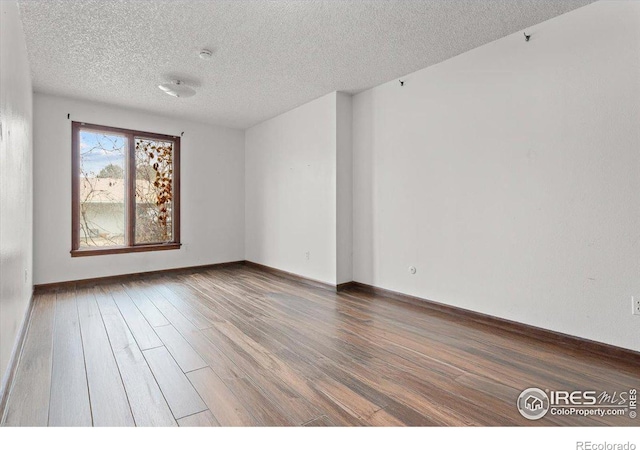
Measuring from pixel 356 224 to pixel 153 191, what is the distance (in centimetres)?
329

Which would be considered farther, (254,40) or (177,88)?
(177,88)

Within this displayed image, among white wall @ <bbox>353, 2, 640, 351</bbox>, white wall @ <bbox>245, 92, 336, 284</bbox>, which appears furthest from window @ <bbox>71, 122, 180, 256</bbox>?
white wall @ <bbox>353, 2, 640, 351</bbox>

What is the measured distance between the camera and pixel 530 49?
8.77ft

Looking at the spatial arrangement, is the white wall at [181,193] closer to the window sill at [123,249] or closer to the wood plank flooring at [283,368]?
the window sill at [123,249]

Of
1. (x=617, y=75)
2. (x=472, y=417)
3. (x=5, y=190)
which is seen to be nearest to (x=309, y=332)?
(x=472, y=417)

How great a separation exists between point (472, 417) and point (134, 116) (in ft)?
17.9

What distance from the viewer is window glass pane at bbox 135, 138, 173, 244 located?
5002 millimetres

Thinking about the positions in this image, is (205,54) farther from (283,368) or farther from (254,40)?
(283,368)

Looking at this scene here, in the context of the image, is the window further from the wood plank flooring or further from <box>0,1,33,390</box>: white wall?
<box>0,1,33,390</box>: white wall

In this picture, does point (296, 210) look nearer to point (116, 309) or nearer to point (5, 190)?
point (116, 309)

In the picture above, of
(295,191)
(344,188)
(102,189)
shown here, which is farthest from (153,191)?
(344,188)

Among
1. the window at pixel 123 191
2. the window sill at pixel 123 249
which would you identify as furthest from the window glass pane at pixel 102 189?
the window sill at pixel 123 249

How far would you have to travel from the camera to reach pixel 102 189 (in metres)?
4.70

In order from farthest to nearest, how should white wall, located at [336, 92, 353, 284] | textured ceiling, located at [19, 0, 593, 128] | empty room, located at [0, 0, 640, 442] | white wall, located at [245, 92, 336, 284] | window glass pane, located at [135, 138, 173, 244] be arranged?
window glass pane, located at [135, 138, 173, 244] → white wall, located at [245, 92, 336, 284] → white wall, located at [336, 92, 353, 284] → textured ceiling, located at [19, 0, 593, 128] → empty room, located at [0, 0, 640, 442]
